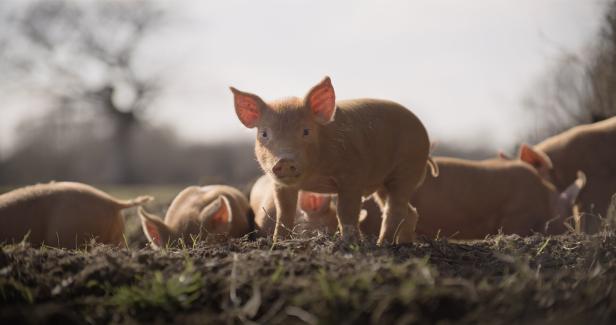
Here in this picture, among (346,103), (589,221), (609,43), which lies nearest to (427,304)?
(346,103)

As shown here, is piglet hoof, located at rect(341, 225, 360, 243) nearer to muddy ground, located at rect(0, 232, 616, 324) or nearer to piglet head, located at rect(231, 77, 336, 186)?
muddy ground, located at rect(0, 232, 616, 324)

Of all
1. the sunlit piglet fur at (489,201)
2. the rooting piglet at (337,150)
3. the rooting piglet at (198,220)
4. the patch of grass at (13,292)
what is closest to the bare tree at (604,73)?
the sunlit piglet fur at (489,201)

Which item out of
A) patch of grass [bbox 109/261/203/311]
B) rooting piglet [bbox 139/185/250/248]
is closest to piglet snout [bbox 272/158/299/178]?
rooting piglet [bbox 139/185/250/248]

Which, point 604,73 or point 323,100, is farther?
point 604,73

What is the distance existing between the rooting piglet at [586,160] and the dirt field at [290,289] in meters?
3.49

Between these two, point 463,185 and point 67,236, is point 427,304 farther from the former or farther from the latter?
point 463,185

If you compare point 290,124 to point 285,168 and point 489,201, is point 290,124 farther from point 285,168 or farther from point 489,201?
point 489,201

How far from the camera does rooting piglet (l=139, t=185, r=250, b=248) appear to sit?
553 centimetres

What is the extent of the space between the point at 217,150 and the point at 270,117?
25.0 m

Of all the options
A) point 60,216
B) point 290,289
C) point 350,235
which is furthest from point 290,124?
point 60,216

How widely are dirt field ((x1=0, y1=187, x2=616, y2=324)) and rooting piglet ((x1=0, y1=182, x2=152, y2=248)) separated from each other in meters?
2.25

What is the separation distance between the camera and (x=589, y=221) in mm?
6551

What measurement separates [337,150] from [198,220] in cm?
185

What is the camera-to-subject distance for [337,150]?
4.40 metres
